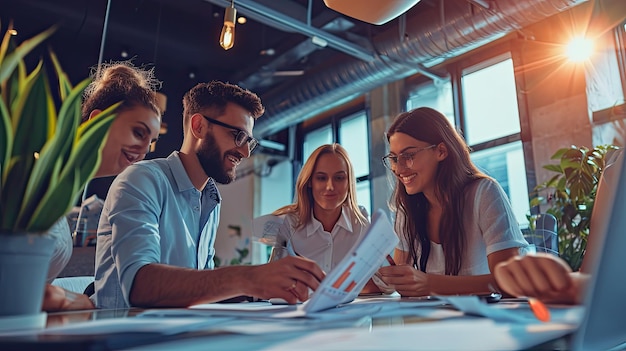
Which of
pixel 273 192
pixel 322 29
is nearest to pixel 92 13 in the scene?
pixel 322 29

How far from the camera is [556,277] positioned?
1.85 ft

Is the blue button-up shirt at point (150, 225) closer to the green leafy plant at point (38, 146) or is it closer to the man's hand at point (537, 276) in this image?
the green leafy plant at point (38, 146)

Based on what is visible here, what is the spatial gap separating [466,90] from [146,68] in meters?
3.78

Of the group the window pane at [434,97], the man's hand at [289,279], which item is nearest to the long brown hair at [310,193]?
the man's hand at [289,279]

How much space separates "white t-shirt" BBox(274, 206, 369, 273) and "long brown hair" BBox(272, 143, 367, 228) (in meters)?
0.03

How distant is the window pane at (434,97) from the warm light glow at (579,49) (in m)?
1.19

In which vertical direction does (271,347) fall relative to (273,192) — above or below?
below

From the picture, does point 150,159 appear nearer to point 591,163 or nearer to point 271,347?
point 271,347

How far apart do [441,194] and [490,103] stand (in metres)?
3.32

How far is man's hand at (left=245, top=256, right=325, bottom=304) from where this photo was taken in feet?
2.81

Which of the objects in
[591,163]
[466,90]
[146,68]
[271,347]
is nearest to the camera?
[271,347]

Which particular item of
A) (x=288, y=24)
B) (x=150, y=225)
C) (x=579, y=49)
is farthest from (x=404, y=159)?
(x=579, y=49)

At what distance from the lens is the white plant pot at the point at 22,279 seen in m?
0.54

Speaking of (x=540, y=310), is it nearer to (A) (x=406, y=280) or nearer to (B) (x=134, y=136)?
(A) (x=406, y=280)
